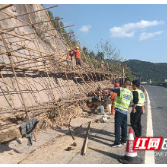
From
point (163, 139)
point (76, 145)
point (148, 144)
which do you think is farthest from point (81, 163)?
point (163, 139)

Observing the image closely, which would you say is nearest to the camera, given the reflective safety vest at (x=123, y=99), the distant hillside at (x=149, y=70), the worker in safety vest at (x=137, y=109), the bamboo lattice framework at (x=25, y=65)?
the reflective safety vest at (x=123, y=99)

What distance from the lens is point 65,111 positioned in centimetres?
941

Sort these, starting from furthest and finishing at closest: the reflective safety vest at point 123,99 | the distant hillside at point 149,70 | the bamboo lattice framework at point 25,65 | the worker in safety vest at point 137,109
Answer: the distant hillside at point 149,70 < the bamboo lattice framework at point 25,65 < the worker in safety vest at point 137,109 < the reflective safety vest at point 123,99

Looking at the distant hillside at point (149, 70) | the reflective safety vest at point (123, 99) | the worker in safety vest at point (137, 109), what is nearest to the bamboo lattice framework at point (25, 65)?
the reflective safety vest at point (123, 99)

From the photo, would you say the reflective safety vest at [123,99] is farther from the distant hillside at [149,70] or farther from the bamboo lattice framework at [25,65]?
the distant hillside at [149,70]

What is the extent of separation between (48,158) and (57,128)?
9.76ft

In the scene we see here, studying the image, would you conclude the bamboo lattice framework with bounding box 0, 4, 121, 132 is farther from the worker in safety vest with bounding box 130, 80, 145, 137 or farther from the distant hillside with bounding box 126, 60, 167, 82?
the distant hillside with bounding box 126, 60, 167, 82

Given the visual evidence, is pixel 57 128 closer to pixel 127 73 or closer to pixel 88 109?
pixel 88 109

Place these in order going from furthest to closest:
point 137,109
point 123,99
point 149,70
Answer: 1. point 149,70
2. point 137,109
3. point 123,99

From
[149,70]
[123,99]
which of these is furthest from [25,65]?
[149,70]

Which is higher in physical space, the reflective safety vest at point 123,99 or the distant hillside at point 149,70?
the distant hillside at point 149,70

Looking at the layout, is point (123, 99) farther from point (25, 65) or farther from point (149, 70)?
point (149, 70)

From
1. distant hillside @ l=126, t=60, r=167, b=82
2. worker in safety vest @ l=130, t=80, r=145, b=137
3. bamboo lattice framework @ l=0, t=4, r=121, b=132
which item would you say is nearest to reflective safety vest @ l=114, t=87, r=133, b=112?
worker in safety vest @ l=130, t=80, r=145, b=137

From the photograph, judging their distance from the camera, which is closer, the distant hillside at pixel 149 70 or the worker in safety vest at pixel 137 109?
the worker in safety vest at pixel 137 109
